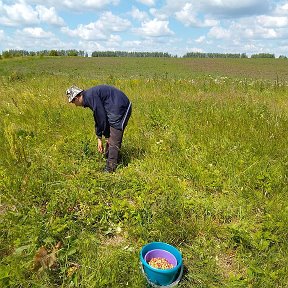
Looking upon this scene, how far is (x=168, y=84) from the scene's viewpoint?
9.99 m

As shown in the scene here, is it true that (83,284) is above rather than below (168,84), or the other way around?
below

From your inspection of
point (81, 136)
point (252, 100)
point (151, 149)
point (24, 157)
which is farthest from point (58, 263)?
point (252, 100)

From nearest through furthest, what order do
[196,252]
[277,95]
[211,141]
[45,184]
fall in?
[196,252]
[45,184]
[211,141]
[277,95]

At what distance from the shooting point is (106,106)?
4.19m

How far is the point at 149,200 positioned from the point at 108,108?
1.54 m

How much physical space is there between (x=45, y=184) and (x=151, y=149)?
198 centimetres

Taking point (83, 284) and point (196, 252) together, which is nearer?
point (83, 284)

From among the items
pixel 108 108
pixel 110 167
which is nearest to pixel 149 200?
pixel 110 167

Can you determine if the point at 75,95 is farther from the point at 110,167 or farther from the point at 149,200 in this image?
the point at 149,200

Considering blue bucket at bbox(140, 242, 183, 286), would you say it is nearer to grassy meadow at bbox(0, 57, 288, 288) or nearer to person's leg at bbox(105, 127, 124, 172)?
grassy meadow at bbox(0, 57, 288, 288)

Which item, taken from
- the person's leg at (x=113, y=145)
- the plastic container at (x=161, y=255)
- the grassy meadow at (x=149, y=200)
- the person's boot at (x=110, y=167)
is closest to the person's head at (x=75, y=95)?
the person's leg at (x=113, y=145)

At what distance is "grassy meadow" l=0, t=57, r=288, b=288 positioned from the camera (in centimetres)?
250

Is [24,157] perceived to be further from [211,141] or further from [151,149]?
[211,141]

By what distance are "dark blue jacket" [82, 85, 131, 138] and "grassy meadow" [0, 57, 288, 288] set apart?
707 mm
